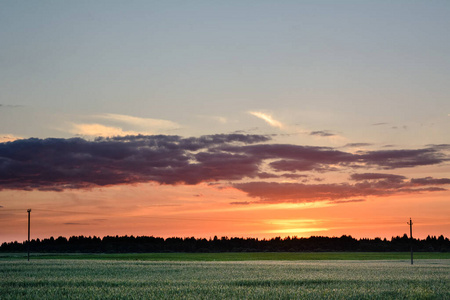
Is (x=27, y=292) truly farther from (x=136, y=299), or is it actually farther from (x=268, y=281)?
(x=268, y=281)

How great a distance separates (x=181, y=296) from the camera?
84.6ft

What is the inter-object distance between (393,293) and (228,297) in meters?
9.90

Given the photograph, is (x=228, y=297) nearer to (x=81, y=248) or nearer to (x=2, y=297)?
(x=2, y=297)

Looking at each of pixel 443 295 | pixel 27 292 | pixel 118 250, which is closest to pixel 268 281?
pixel 443 295

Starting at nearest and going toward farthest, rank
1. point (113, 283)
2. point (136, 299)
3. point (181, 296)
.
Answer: point (136, 299) < point (181, 296) < point (113, 283)

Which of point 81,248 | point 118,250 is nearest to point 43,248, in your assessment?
point 81,248

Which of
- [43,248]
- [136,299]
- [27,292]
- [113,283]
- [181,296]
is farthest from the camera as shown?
[43,248]

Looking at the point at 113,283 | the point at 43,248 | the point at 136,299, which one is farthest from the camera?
the point at 43,248

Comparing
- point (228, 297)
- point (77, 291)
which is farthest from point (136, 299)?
point (77, 291)

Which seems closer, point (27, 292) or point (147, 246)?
point (27, 292)

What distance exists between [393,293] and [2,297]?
22.1 m

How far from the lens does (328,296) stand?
25.4 metres

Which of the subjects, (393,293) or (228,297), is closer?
(228,297)

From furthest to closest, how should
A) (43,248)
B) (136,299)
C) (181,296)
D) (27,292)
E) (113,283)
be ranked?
(43,248)
(113,283)
(27,292)
(181,296)
(136,299)
